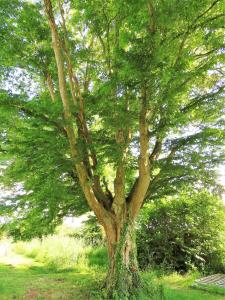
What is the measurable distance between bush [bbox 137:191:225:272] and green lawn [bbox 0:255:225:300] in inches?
51.9

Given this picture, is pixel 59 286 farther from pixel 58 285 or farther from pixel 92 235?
pixel 92 235

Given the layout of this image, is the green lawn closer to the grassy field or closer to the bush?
the grassy field

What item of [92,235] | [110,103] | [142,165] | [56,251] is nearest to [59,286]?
[142,165]

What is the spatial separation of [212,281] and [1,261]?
283 inches

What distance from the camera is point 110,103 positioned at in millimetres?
5582

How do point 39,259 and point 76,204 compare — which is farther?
point 39,259

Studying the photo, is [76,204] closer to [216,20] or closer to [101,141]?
[101,141]

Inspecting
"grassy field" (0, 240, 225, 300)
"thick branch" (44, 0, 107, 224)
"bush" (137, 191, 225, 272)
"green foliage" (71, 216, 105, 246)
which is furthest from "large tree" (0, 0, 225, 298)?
"green foliage" (71, 216, 105, 246)

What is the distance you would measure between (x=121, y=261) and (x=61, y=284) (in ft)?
7.36

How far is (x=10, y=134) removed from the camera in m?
6.17

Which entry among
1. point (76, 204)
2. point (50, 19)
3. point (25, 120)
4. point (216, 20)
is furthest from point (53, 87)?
point (216, 20)

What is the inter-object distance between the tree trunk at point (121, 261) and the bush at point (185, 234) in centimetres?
343

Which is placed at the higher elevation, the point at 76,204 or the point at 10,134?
the point at 10,134

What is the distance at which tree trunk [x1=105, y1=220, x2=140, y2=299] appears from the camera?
638cm
